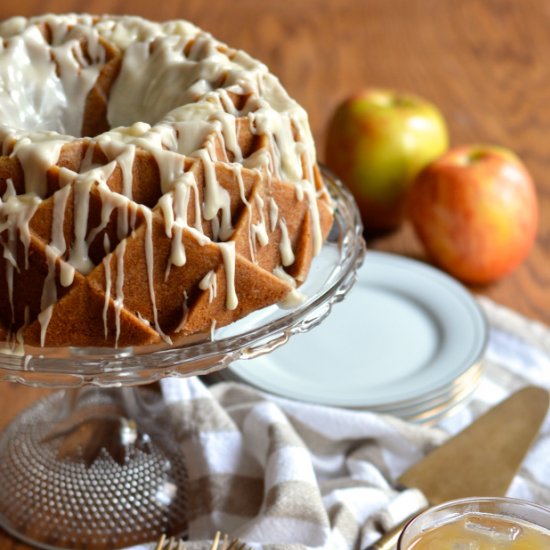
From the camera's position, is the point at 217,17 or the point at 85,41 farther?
the point at 217,17

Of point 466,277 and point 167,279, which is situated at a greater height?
point 167,279

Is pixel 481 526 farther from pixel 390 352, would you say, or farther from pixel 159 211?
pixel 390 352

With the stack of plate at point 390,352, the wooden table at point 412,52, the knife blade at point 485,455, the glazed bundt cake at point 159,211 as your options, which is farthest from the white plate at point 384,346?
the glazed bundt cake at point 159,211

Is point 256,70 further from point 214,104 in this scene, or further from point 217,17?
point 217,17

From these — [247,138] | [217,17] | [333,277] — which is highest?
[247,138]

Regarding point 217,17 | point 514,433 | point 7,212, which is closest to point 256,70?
point 7,212

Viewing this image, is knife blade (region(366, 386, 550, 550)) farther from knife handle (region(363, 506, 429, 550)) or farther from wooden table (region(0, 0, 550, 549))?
wooden table (region(0, 0, 550, 549))
